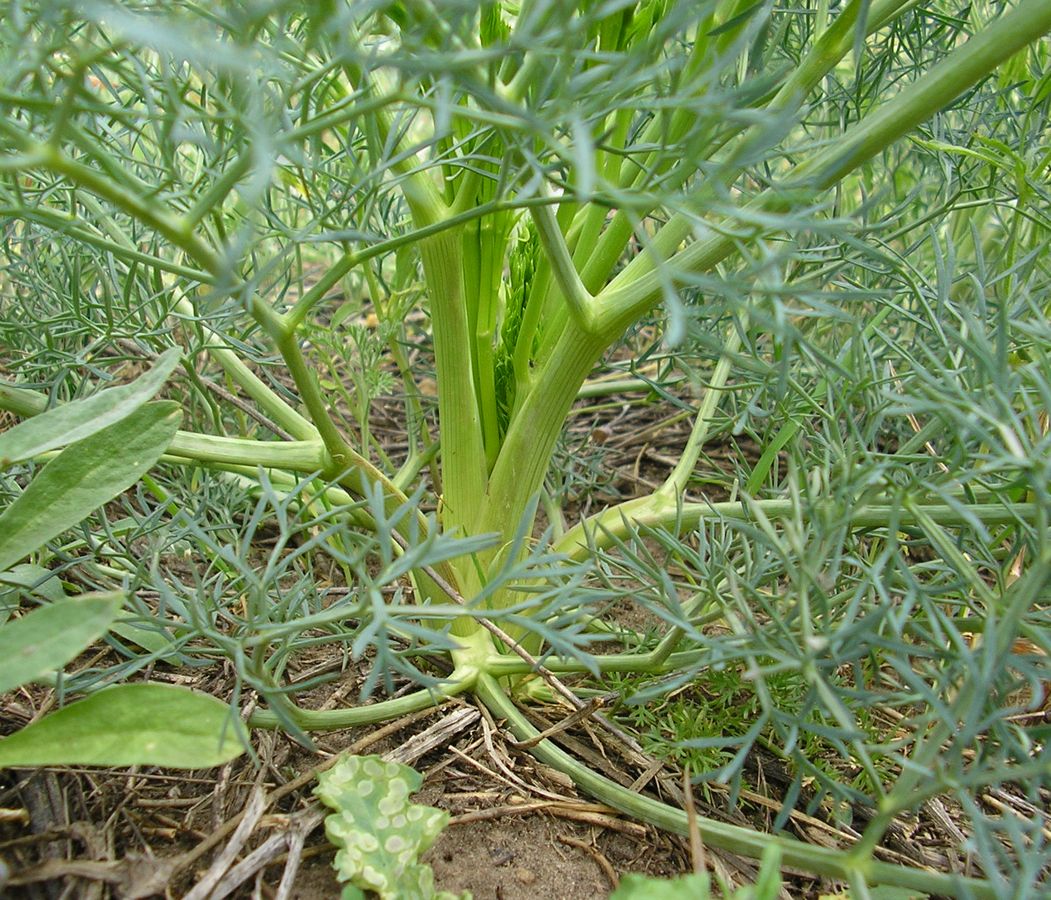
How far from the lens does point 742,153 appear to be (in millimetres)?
454

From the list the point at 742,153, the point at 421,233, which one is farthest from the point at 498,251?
the point at 742,153

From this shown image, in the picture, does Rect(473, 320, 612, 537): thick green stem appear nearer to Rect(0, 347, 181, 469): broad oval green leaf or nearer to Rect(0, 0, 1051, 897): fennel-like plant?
Rect(0, 0, 1051, 897): fennel-like plant

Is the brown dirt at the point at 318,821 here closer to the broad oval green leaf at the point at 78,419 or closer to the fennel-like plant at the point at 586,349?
the fennel-like plant at the point at 586,349

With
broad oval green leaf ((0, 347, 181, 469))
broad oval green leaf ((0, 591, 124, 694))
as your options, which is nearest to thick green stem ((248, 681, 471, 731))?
broad oval green leaf ((0, 591, 124, 694))

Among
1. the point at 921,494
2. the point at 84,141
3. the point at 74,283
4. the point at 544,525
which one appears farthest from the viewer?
the point at 544,525

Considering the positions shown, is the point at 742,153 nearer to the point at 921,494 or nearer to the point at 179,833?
the point at 921,494

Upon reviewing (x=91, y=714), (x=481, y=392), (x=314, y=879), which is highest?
(x=481, y=392)

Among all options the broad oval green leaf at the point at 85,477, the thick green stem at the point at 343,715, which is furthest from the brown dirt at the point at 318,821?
the broad oval green leaf at the point at 85,477

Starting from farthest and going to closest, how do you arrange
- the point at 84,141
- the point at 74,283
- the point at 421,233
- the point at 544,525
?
the point at 544,525 < the point at 74,283 < the point at 421,233 < the point at 84,141

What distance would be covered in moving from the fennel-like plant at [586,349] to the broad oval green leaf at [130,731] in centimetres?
4

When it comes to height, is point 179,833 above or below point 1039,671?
below

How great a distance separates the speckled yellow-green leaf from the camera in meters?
0.53

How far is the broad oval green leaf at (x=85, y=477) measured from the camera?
25.0 inches

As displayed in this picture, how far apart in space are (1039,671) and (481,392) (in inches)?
20.6
